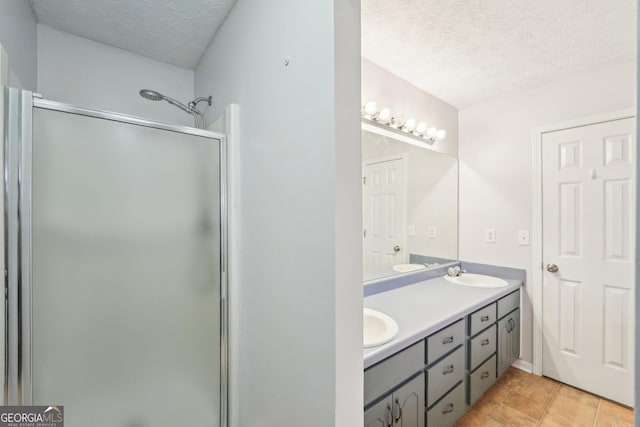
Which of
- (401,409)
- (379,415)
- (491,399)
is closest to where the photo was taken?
(379,415)

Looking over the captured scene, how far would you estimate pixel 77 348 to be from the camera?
1.12 meters

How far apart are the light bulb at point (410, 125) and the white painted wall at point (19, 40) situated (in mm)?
2220

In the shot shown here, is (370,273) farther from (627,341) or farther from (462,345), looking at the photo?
(627,341)

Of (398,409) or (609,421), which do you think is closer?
(398,409)

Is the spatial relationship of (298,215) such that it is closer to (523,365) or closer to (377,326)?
(377,326)

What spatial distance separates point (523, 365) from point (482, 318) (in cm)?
104

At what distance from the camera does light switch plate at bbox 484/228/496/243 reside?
2.49 m

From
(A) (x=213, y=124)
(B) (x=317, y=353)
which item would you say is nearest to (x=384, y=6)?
(A) (x=213, y=124)

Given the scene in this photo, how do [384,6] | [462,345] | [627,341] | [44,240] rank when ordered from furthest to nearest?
[627,341] → [462,345] → [384,6] → [44,240]

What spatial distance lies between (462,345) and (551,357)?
1.22 meters

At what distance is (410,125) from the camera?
2213 millimetres

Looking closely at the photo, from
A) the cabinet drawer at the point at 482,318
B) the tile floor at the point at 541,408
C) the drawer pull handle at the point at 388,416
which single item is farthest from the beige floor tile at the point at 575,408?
the drawer pull handle at the point at 388,416

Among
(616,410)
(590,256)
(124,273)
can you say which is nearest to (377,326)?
(124,273)

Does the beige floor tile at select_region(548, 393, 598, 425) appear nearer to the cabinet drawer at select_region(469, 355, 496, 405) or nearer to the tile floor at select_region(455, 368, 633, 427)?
the tile floor at select_region(455, 368, 633, 427)
